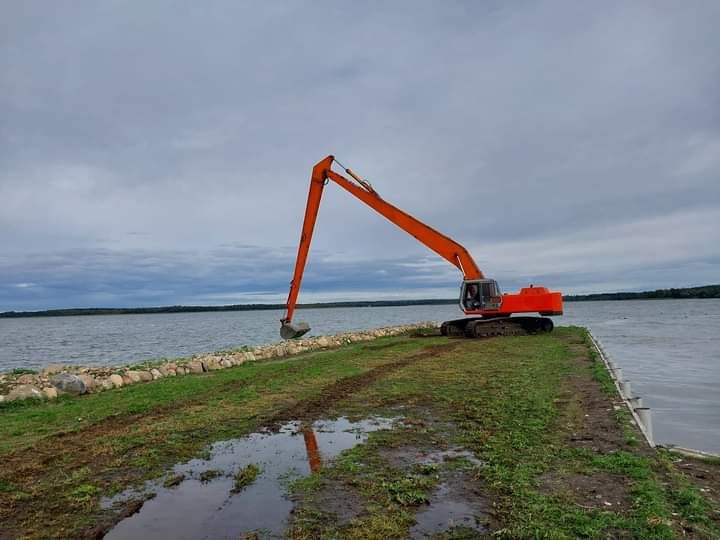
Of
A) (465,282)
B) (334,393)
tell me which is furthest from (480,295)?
(334,393)

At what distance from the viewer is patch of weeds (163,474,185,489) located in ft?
19.1

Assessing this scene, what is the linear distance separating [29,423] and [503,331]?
19.1 m

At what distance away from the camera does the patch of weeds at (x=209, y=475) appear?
6.00m

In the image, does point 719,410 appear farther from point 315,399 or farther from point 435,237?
point 435,237

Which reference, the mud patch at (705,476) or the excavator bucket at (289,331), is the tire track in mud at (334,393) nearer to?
the mud patch at (705,476)

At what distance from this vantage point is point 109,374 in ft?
48.5

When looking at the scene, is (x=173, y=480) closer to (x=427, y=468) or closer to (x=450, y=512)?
(x=427, y=468)

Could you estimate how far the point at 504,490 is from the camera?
532cm

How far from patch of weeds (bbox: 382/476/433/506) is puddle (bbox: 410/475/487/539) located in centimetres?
11

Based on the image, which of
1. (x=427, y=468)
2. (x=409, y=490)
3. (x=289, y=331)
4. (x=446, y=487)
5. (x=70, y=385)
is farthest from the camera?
(x=289, y=331)

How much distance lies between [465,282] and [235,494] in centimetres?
1941

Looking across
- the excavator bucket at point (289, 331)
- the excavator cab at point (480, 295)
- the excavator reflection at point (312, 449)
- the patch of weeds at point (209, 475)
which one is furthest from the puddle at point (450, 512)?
the excavator bucket at point (289, 331)

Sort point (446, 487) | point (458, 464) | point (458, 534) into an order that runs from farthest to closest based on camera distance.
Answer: point (458, 464) → point (446, 487) → point (458, 534)

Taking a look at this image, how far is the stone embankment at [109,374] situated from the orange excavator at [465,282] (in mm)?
4281
